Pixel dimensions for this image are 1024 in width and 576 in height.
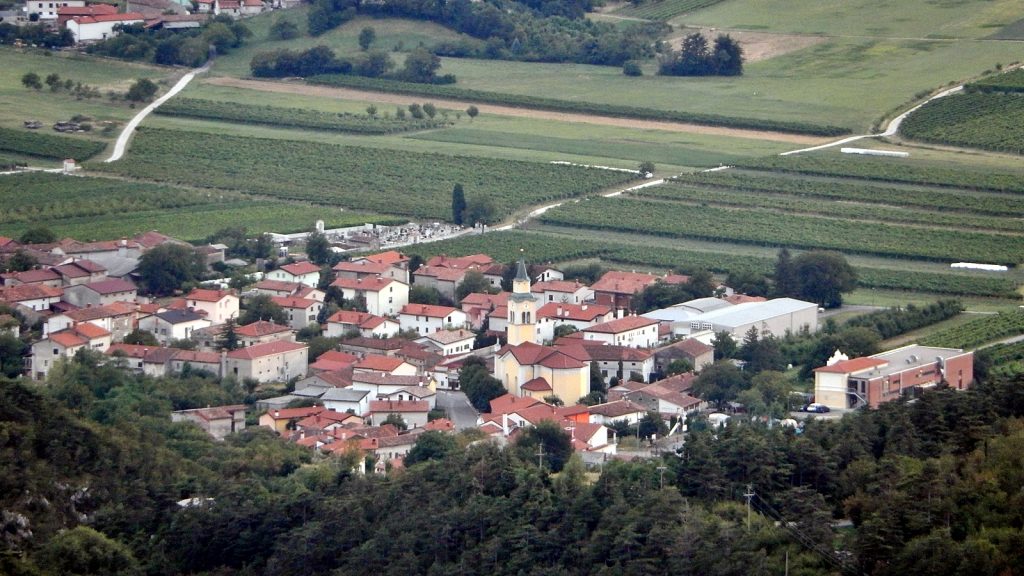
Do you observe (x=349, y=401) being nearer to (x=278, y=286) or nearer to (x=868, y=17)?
(x=278, y=286)

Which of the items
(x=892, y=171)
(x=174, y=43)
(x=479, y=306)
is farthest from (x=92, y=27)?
(x=479, y=306)

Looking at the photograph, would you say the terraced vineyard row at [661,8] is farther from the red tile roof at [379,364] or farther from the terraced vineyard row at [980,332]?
the red tile roof at [379,364]

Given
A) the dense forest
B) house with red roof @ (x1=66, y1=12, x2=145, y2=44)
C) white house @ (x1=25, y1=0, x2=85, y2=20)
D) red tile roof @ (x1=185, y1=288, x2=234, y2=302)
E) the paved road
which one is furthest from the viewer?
white house @ (x1=25, y1=0, x2=85, y2=20)

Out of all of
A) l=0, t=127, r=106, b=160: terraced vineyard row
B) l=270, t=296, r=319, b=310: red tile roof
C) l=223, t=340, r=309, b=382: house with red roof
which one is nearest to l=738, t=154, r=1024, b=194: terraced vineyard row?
l=0, t=127, r=106, b=160: terraced vineyard row

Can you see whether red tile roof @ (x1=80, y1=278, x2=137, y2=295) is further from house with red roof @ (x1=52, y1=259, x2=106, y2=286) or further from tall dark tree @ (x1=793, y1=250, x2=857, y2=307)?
tall dark tree @ (x1=793, y1=250, x2=857, y2=307)

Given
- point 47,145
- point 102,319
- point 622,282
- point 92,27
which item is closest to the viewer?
point 102,319

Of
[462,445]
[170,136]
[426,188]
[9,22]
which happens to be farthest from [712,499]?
[9,22]
